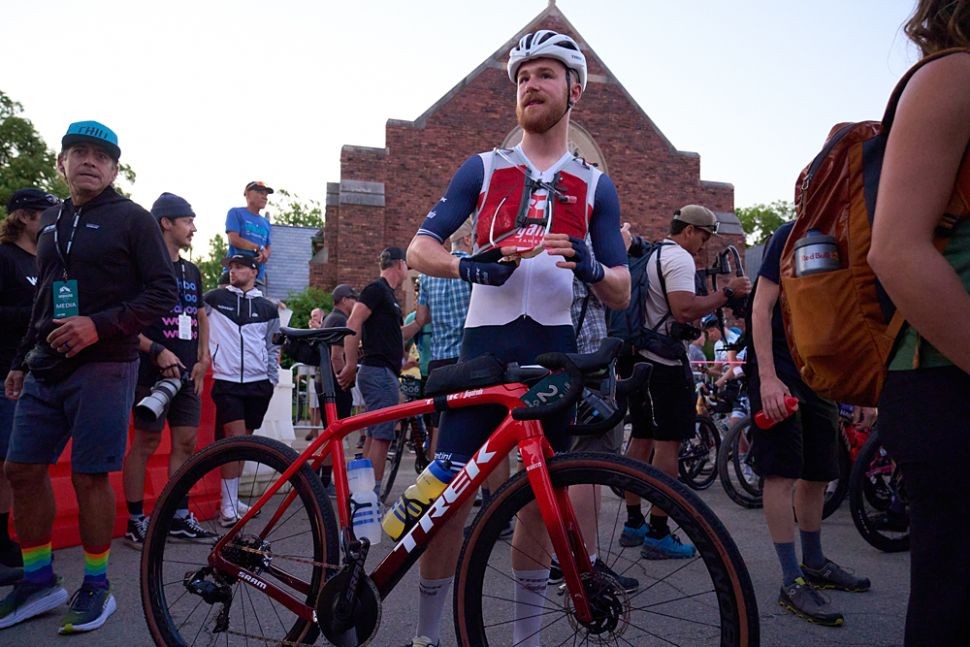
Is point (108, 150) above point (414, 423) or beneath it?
above

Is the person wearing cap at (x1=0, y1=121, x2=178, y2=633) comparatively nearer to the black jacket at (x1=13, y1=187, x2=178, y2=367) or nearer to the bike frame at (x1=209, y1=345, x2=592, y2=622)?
the black jacket at (x1=13, y1=187, x2=178, y2=367)

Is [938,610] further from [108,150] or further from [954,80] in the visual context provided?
[108,150]

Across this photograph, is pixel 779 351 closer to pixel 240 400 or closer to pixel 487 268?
pixel 487 268

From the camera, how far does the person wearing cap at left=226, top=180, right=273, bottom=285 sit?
7.86m

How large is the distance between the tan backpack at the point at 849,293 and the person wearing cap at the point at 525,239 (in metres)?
0.85

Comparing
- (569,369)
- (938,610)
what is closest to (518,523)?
(569,369)

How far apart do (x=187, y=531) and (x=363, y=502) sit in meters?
0.87

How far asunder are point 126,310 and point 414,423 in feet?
10.6

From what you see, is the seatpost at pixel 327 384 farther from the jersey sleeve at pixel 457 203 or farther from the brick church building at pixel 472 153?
the brick church building at pixel 472 153

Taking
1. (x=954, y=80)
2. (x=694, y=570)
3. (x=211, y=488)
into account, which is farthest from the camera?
(x=211, y=488)

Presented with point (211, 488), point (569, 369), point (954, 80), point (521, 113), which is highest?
point (521, 113)

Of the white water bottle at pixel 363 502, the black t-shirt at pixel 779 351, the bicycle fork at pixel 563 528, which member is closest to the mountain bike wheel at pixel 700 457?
the black t-shirt at pixel 779 351

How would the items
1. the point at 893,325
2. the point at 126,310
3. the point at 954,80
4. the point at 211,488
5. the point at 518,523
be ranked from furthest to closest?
1. the point at 126,310
2. the point at 211,488
3. the point at 518,523
4. the point at 893,325
5. the point at 954,80

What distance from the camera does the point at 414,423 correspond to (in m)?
6.29
